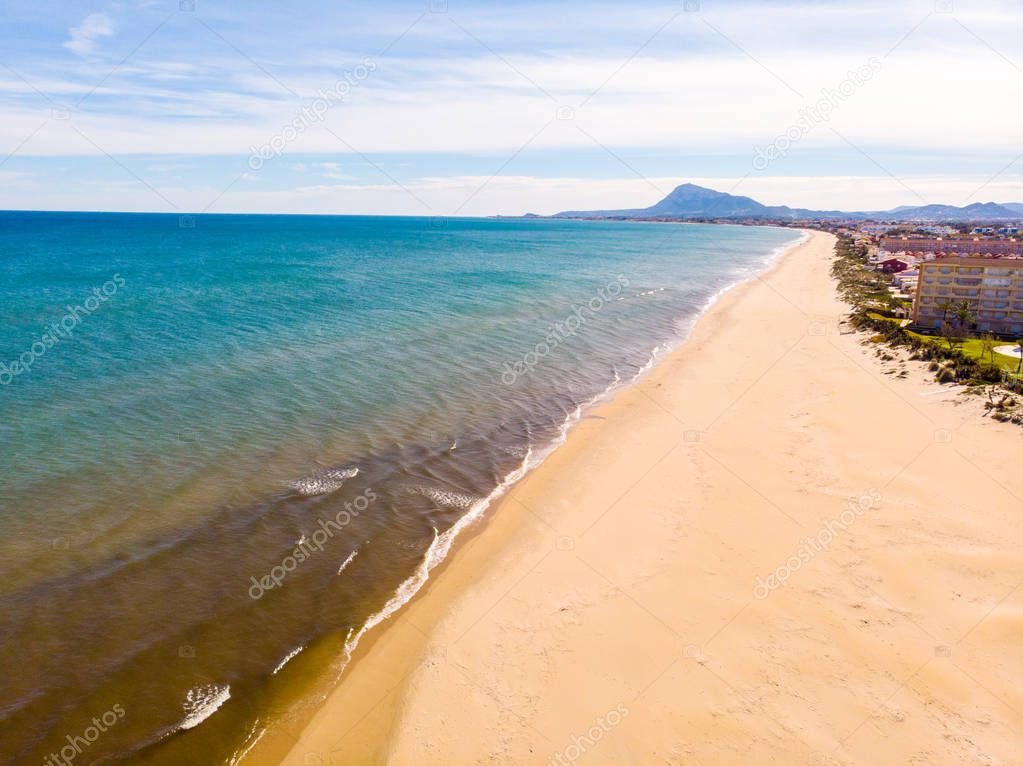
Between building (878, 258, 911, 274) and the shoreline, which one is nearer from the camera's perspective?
the shoreline

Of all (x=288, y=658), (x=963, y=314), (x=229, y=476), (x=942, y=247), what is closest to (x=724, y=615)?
(x=288, y=658)

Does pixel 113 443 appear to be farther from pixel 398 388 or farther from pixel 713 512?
pixel 713 512

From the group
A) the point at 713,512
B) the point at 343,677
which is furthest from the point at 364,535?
the point at 713,512

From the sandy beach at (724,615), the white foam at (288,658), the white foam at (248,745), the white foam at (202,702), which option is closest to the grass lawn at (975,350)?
the sandy beach at (724,615)

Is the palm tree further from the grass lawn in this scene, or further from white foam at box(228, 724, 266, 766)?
white foam at box(228, 724, 266, 766)

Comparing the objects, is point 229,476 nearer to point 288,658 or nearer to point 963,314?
point 288,658

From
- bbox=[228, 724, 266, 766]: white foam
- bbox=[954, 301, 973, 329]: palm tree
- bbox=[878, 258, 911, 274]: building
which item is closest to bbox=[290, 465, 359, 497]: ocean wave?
bbox=[228, 724, 266, 766]: white foam
